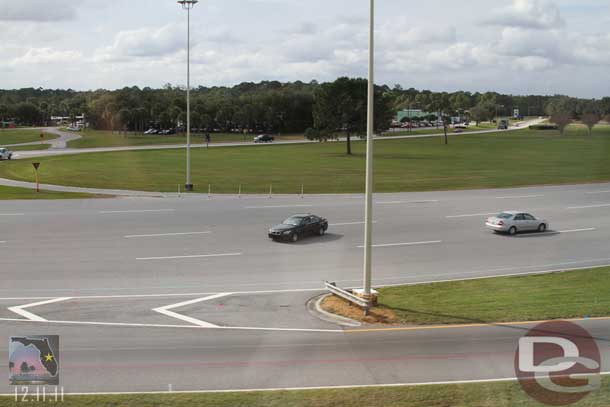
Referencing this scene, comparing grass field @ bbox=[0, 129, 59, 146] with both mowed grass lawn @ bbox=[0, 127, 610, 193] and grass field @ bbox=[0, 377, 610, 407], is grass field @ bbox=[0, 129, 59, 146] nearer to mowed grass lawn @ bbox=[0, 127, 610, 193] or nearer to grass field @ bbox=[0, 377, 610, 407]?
mowed grass lawn @ bbox=[0, 127, 610, 193]

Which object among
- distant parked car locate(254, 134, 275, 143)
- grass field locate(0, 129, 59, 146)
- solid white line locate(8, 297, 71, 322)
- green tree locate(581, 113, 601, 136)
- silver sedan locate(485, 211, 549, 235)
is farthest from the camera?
distant parked car locate(254, 134, 275, 143)

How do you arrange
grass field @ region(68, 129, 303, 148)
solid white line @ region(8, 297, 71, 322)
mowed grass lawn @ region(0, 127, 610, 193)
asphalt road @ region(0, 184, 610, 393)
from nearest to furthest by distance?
asphalt road @ region(0, 184, 610, 393) < solid white line @ region(8, 297, 71, 322) < mowed grass lawn @ region(0, 127, 610, 193) < grass field @ region(68, 129, 303, 148)

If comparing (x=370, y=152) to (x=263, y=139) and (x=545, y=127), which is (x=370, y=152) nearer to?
(x=263, y=139)

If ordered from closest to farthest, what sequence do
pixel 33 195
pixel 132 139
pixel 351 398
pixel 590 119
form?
pixel 351 398
pixel 33 195
pixel 590 119
pixel 132 139

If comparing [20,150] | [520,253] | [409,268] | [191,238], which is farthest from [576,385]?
[20,150]

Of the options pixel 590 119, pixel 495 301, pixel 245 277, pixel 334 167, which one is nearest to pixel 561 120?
pixel 590 119

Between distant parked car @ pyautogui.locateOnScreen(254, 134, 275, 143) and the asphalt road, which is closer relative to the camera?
the asphalt road

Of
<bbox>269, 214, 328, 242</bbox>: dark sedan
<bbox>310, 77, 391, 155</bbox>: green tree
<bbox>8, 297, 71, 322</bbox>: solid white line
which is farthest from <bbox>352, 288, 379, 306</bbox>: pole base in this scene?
<bbox>310, 77, 391, 155</bbox>: green tree

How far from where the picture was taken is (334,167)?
7756 centimetres

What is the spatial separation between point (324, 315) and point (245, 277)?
669cm

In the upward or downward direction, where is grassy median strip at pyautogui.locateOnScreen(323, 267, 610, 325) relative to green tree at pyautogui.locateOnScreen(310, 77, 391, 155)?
downward

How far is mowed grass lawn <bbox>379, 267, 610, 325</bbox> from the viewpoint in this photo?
1873 centimetres

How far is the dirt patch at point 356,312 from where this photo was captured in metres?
18.9

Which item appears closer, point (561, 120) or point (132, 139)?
point (561, 120)
